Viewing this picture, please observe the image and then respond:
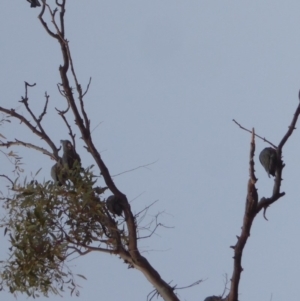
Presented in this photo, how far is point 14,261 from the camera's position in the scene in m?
2.94

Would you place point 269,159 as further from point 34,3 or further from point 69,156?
point 34,3

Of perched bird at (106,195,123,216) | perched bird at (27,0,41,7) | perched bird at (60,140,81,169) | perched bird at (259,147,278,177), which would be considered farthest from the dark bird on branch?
perched bird at (259,147,278,177)

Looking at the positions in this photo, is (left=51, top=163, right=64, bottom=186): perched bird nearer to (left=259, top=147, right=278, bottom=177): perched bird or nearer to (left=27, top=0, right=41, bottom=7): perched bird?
(left=27, top=0, right=41, bottom=7): perched bird

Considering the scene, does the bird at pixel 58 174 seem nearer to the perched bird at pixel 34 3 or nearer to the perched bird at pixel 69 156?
the perched bird at pixel 69 156

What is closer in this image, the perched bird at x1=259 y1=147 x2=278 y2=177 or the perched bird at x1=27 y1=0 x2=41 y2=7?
the perched bird at x1=259 y1=147 x2=278 y2=177

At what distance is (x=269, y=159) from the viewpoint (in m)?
2.77

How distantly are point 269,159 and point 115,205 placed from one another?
2.53 feet

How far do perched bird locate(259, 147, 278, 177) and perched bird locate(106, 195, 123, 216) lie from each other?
71 centimetres

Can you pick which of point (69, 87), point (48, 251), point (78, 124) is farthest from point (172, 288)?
point (69, 87)

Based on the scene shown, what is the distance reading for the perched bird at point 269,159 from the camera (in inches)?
107

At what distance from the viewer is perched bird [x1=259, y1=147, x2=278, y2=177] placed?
2.72m

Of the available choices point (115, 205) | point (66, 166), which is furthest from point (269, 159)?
point (66, 166)

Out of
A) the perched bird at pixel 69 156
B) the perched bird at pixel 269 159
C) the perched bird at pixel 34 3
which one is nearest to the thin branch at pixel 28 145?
the perched bird at pixel 69 156

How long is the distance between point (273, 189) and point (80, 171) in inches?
38.4
